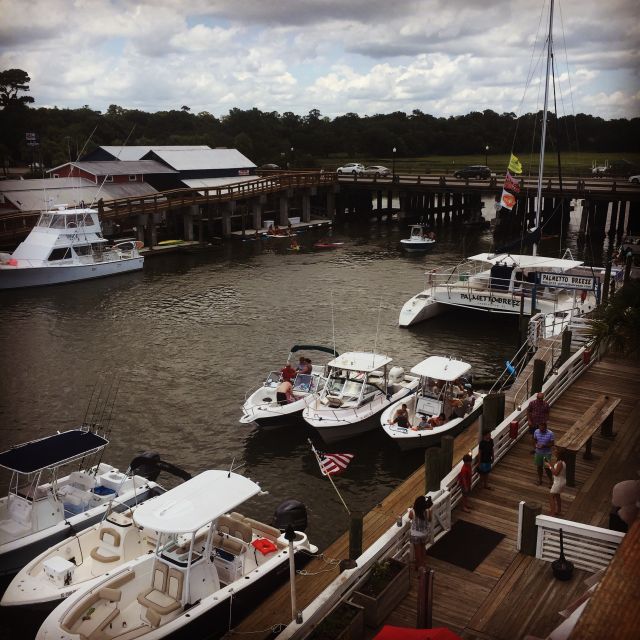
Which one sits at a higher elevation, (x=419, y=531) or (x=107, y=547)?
(x=419, y=531)

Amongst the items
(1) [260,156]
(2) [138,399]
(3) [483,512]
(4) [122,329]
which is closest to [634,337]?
(3) [483,512]

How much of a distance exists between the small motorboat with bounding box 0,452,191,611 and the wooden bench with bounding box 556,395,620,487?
26.7ft

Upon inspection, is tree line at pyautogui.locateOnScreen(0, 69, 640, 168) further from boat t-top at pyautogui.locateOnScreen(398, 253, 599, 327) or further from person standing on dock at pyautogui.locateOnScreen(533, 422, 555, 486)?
person standing on dock at pyautogui.locateOnScreen(533, 422, 555, 486)

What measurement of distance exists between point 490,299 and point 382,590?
24337 millimetres

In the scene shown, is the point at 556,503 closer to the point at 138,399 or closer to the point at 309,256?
the point at 138,399

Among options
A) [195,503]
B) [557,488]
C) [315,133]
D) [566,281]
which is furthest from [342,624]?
[315,133]

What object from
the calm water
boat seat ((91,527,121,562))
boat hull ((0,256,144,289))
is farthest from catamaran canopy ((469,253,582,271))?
boat seat ((91,527,121,562))

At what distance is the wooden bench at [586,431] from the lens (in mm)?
13898

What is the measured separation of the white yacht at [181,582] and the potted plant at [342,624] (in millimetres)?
1485

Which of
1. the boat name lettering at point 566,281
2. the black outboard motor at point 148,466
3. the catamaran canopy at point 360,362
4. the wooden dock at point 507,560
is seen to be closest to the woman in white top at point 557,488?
the wooden dock at point 507,560

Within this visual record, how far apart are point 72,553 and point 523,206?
5879 centimetres

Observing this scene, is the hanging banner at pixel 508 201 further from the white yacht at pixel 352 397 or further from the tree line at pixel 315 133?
the tree line at pixel 315 133

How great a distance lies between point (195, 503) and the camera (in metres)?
12.3

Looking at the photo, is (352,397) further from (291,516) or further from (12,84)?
(12,84)
